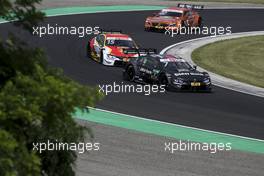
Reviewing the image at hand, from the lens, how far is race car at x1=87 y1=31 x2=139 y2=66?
1232 inches

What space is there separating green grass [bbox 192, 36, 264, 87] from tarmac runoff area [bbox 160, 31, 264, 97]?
0.41 metres

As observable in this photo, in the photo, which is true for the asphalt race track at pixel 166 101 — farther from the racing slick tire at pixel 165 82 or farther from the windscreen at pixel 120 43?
the windscreen at pixel 120 43

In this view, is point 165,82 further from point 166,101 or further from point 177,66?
point 166,101

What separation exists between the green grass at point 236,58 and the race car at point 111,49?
351 centimetres

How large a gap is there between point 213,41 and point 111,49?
10191mm

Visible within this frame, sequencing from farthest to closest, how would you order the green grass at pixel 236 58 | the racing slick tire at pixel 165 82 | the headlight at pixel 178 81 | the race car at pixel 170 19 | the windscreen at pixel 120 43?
1. the race car at pixel 170 19
2. the windscreen at pixel 120 43
3. the green grass at pixel 236 58
4. the racing slick tire at pixel 165 82
5. the headlight at pixel 178 81

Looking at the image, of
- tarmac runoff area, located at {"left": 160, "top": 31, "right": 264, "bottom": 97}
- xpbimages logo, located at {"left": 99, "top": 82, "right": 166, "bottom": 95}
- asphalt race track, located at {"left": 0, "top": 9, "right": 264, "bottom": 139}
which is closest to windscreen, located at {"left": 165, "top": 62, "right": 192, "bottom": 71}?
xpbimages logo, located at {"left": 99, "top": 82, "right": 166, "bottom": 95}

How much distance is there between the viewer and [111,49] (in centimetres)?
3183

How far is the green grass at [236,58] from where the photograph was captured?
3128 centimetres

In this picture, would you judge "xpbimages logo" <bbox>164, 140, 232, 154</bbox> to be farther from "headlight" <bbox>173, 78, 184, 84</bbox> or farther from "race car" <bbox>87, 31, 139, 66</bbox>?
"race car" <bbox>87, 31, 139, 66</bbox>

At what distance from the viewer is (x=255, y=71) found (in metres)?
32.3

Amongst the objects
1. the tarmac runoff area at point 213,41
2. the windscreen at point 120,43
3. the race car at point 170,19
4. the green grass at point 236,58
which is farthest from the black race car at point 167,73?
the race car at point 170,19

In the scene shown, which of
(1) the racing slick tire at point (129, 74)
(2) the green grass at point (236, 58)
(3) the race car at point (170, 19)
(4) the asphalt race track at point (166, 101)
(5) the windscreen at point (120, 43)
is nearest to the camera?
(4) the asphalt race track at point (166, 101)

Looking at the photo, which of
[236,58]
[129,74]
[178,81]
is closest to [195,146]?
[178,81]
